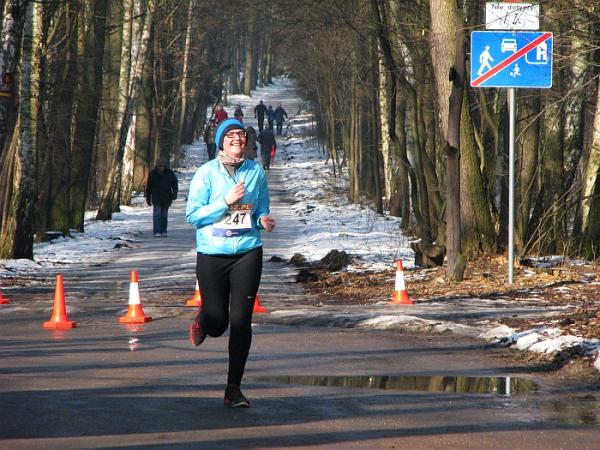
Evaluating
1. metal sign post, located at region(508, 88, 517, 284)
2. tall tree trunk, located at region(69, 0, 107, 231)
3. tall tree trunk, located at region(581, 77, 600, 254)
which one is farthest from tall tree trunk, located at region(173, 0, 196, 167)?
metal sign post, located at region(508, 88, 517, 284)

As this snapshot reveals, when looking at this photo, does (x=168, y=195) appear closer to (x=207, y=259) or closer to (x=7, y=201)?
(x=7, y=201)

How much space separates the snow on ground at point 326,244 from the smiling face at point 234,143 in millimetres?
3271

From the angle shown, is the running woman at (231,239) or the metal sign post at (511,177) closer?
the running woman at (231,239)

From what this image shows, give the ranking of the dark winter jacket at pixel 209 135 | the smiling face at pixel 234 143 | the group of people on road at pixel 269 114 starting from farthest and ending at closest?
the group of people on road at pixel 269 114 → the dark winter jacket at pixel 209 135 → the smiling face at pixel 234 143

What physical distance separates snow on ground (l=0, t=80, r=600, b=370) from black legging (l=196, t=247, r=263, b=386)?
117 inches

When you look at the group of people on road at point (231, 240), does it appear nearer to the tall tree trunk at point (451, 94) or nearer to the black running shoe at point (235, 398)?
the black running shoe at point (235, 398)

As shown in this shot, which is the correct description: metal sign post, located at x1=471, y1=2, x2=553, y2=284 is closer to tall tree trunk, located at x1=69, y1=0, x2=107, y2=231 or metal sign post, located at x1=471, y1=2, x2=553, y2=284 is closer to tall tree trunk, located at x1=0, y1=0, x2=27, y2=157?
tall tree trunk, located at x1=0, y1=0, x2=27, y2=157

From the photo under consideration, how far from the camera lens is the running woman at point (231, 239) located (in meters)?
7.83

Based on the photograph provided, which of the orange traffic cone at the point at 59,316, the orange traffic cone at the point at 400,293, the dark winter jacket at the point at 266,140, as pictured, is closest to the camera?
the orange traffic cone at the point at 59,316

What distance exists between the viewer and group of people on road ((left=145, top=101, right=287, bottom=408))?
783cm

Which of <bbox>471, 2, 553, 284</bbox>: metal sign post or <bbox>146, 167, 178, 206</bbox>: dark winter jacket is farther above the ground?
<bbox>471, 2, 553, 284</bbox>: metal sign post

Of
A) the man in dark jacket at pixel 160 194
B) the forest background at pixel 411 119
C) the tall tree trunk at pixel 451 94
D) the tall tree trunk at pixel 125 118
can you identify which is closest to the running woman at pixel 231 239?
the forest background at pixel 411 119

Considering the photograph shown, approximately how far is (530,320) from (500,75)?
4361 mm

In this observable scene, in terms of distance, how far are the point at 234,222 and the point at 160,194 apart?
21.2 metres
